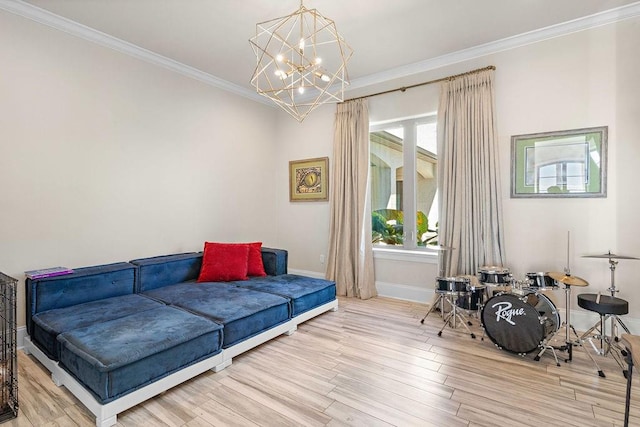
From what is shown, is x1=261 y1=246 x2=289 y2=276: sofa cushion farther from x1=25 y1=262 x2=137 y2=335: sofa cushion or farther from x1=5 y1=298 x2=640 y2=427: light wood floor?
x1=25 y1=262 x2=137 y2=335: sofa cushion

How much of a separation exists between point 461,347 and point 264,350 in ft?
5.69

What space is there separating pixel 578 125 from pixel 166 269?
14.8 ft

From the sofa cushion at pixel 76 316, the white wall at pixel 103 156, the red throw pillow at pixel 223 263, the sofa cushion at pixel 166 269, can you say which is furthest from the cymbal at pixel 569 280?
the white wall at pixel 103 156

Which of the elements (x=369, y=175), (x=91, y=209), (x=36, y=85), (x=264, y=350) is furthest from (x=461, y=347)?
(x=36, y=85)

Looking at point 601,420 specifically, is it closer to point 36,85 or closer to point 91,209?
point 91,209

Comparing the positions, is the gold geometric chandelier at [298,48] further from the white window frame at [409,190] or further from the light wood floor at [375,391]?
the light wood floor at [375,391]

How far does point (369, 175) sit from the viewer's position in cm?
439

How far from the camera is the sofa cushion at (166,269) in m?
3.27

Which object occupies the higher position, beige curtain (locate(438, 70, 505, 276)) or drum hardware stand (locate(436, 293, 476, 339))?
beige curtain (locate(438, 70, 505, 276))

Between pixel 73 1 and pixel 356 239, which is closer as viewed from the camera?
pixel 73 1

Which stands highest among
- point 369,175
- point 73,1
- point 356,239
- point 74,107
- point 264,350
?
point 73,1

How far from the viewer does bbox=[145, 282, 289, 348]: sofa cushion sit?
8.36 feet

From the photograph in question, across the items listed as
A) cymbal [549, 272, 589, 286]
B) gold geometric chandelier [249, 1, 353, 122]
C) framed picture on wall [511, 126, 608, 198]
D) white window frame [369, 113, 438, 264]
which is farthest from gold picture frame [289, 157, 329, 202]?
cymbal [549, 272, 589, 286]

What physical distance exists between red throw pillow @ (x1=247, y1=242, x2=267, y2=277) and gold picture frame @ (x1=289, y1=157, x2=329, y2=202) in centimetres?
131
